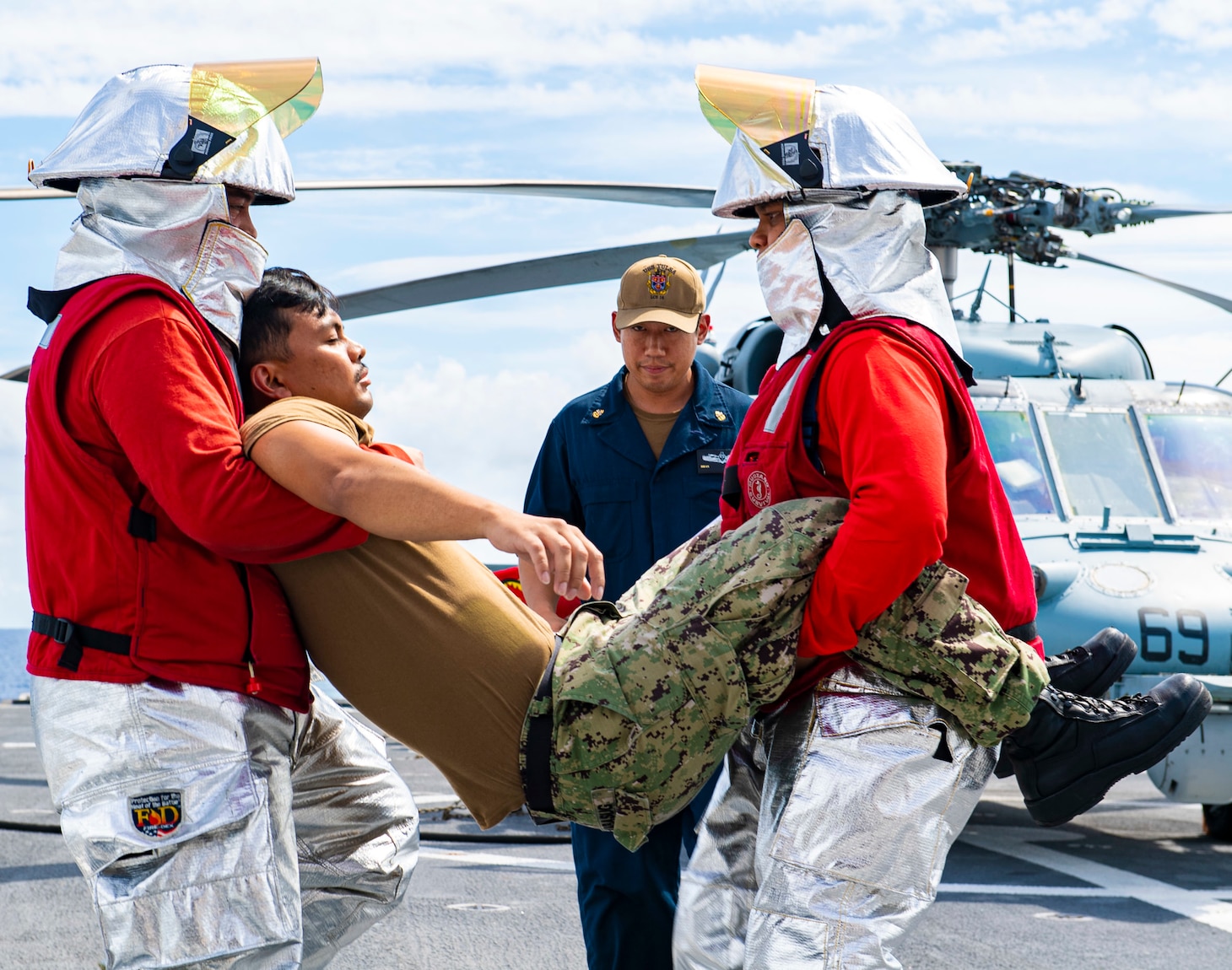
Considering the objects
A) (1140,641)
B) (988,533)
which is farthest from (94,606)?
(1140,641)

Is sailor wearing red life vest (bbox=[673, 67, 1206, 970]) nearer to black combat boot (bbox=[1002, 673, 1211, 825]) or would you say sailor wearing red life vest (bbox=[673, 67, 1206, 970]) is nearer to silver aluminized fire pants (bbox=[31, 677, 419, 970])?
black combat boot (bbox=[1002, 673, 1211, 825])

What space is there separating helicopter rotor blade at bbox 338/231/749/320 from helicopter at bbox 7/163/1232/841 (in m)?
0.01

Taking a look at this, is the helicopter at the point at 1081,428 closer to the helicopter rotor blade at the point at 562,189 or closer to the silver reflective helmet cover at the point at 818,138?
the helicopter rotor blade at the point at 562,189

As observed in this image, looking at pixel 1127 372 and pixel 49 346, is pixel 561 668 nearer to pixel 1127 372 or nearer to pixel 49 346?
pixel 49 346

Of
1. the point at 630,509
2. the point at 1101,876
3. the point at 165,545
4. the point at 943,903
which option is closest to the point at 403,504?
the point at 165,545

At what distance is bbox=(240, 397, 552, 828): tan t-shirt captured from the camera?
2.46m

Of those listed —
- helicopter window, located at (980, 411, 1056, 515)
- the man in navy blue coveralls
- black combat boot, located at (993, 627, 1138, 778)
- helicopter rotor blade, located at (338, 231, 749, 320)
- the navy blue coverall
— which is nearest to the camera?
black combat boot, located at (993, 627, 1138, 778)

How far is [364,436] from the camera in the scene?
2639mm

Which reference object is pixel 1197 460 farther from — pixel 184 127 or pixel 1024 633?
pixel 184 127

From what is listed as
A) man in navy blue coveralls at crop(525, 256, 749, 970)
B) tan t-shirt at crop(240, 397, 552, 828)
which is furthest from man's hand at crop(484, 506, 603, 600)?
man in navy blue coveralls at crop(525, 256, 749, 970)

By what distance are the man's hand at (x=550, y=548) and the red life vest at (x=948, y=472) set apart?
0.50 metres

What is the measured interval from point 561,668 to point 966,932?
320cm

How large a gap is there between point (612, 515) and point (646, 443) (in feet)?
0.83

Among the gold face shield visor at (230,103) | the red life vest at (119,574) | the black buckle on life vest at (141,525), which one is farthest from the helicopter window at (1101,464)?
the black buckle on life vest at (141,525)
